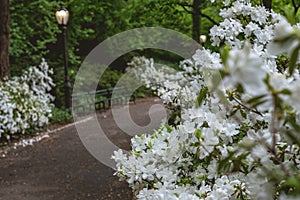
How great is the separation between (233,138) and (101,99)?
11659 millimetres

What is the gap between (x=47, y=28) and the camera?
43.5 ft

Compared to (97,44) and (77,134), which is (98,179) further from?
(97,44)

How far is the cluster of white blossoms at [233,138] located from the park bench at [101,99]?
10.1m

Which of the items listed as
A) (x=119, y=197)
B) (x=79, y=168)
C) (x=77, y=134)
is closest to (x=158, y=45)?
(x=77, y=134)

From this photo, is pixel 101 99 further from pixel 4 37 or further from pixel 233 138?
pixel 233 138

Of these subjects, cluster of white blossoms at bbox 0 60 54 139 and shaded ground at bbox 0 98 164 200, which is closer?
shaded ground at bbox 0 98 164 200

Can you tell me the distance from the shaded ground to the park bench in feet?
Answer: 11.8

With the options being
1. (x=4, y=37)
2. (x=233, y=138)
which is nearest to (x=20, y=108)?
(x=4, y=37)

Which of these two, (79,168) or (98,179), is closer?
(98,179)

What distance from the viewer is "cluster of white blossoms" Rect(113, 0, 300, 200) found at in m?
0.76

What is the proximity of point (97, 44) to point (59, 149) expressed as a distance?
9.32 m

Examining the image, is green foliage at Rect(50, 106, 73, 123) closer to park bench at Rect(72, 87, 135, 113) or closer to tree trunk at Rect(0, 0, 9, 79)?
park bench at Rect(72, 87, 135, 113)

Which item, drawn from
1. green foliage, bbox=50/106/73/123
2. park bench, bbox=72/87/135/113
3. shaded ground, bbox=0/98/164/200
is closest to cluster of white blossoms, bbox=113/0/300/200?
shaded ground, bbox=0/98/164/200

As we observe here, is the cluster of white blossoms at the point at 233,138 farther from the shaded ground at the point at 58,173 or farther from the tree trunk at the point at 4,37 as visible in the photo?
the tree trunk at the point at 4,37
